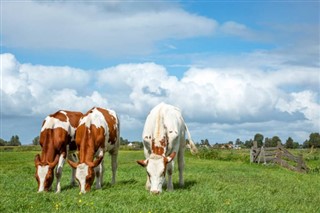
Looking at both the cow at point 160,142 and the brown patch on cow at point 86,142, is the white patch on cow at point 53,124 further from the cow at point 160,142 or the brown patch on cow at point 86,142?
the cow at point 160,142

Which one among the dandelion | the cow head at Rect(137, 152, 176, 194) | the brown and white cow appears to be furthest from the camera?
the brown and white cow

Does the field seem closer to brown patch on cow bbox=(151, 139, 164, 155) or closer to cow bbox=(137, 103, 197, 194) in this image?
cow bbox=(137, 103, 197, 194)

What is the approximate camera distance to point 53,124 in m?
16.9

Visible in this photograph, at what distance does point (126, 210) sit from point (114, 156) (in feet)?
26.0

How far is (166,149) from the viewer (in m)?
16.3

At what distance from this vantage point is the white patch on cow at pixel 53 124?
55.2 feet

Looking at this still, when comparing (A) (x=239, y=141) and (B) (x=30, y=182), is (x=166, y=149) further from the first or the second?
(A) (x=239, y=141)

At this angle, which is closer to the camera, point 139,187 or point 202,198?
point 202,198

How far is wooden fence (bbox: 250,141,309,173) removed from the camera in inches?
1368

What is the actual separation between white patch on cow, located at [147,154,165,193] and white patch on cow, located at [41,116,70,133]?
3585mm

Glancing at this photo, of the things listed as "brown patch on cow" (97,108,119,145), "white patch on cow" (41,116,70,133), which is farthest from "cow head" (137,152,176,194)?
"white patch on cow" (41,116,70,133)

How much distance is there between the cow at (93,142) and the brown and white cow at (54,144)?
48 cm

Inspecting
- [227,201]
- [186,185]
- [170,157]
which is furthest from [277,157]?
[227,201]

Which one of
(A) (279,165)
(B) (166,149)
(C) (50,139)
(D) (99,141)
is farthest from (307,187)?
(A) (279,165)
